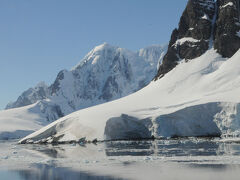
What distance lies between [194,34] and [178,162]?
295 feet

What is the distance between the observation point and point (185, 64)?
118m

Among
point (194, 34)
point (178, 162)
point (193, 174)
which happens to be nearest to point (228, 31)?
point (194, 34)

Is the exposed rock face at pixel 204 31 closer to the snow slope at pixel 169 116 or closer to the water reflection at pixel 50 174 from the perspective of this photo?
the snow slope at pixel 169 116

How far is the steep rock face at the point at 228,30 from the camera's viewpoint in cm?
11206

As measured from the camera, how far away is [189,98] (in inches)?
3620

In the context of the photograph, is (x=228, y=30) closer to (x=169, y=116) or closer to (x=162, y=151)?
(x=169, y=116)

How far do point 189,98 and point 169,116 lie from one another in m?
11.1

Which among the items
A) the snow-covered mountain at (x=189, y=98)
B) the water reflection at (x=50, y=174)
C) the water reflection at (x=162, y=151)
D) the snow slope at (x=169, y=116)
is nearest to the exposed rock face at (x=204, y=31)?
the snow-covered mountain at (x=189, y=98)

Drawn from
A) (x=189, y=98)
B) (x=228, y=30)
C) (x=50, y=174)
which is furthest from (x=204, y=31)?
(x=50, y=174)

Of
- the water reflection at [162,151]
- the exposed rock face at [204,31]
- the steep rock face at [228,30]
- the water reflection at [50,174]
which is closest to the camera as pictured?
the water reflection at [50,174]

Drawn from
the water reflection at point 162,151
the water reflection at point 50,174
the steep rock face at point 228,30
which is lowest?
the water reflection at point 50,174

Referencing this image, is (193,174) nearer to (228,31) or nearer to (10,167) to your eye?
(10,167)

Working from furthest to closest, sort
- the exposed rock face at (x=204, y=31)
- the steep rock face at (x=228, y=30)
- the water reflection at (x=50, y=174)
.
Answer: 1. the exposed rock face at (x=204, y=31)
2. the steep rock face at (x=228, y=30)
3. the water reflection at (x=50, y=174)

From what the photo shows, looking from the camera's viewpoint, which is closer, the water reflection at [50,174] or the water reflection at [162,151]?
the water reflection at [50,174]
